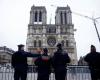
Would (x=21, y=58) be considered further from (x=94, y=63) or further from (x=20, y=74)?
(x=94, y=63)

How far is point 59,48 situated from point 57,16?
55.5 meters

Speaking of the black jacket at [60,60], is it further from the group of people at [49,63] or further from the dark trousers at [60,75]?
the dark trousers at [60,75]

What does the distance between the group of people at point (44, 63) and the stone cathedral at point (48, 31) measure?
53968 mm

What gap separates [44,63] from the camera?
23.9 feet

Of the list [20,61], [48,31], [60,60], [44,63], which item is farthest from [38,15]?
[60,60]

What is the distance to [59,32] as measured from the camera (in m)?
63.1

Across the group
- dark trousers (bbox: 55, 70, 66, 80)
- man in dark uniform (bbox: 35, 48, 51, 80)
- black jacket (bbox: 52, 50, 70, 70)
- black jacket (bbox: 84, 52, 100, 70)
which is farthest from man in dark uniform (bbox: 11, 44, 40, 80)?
black jacket (bbox: 84, 52, 100, 70)

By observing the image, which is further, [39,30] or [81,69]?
[39,30]

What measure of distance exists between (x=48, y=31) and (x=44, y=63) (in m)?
56.7

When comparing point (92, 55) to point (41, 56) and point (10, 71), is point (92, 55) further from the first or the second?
point (10, 71)

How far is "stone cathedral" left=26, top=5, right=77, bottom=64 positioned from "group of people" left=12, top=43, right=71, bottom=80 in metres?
54.0

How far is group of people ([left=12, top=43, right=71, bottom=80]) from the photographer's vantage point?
7180 millimetres

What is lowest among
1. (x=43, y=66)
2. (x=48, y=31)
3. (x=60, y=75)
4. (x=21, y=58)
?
(x=60, y=75)

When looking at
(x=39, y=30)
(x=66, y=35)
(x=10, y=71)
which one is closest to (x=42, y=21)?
(x=39, y=30)
